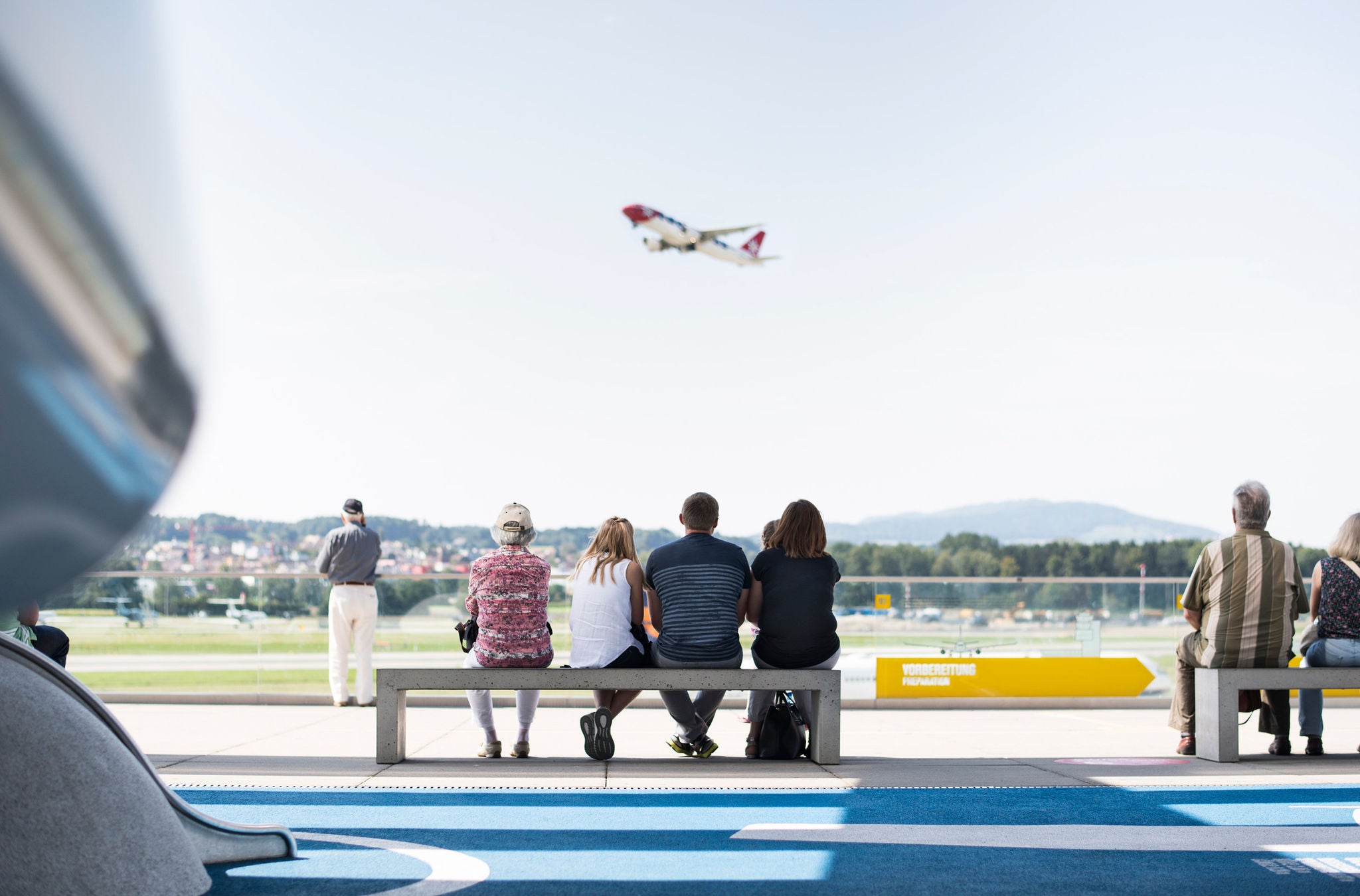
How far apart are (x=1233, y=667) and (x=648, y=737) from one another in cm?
388

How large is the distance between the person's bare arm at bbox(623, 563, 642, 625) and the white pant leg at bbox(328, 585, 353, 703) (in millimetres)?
4611

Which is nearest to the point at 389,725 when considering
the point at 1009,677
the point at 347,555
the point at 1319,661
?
the point at 347,555

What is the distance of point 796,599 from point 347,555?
5.23m

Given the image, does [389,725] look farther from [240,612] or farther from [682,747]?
[240,612]

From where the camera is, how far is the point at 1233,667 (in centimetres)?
633

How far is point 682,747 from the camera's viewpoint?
6.68 metres

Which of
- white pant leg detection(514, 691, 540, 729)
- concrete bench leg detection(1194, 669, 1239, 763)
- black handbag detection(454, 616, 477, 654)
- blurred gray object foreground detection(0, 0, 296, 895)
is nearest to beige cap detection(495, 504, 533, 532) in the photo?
black handbag detection(454, 616, 477, 654)

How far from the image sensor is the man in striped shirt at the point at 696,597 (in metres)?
6.18

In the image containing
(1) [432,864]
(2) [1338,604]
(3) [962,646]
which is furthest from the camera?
(3) [962,646]

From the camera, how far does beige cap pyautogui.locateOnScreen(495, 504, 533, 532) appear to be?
252 inches

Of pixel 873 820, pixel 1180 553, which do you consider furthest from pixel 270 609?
pixel 1180 553

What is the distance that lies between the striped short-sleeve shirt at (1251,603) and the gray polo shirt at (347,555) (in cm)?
691

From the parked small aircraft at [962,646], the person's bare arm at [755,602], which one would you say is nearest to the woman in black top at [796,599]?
the person's bare arm at [755,602]

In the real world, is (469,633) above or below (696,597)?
below
